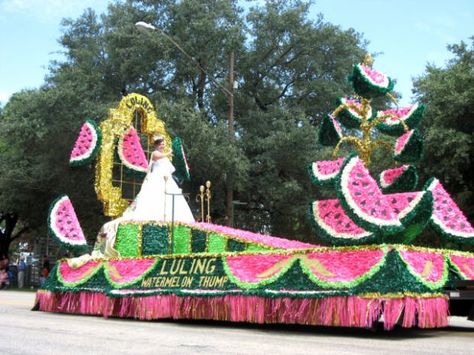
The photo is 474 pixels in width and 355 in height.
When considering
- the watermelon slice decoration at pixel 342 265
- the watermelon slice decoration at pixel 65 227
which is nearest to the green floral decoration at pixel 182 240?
the watermelon slice decoration at pixel 65 227

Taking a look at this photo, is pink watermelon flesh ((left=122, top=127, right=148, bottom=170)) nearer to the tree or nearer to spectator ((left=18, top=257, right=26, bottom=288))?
the tree

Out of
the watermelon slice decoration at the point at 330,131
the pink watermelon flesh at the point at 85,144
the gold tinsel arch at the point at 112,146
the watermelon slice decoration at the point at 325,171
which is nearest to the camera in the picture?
the watermelon slice decoration at the point at 325,171

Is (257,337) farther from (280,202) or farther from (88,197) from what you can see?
(88,197)

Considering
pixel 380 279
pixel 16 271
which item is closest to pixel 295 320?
pixel 380 279

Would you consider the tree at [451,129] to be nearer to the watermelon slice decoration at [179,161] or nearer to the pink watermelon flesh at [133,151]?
the watermelon slice decoration at [179,161]

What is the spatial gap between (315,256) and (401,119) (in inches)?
123

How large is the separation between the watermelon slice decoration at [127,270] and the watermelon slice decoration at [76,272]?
1.37 ft

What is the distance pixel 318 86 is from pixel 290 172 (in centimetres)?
393

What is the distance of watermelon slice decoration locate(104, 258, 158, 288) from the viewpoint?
13.7 metres

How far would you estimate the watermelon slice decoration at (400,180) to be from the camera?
12375mm

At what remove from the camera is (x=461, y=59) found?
24.5 meters

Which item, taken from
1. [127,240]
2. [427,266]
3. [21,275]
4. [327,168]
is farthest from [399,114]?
[21,275]

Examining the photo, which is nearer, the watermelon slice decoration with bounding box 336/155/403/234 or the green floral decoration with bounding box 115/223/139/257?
the watermelon slice decoration with bounding box 336/155/403/234

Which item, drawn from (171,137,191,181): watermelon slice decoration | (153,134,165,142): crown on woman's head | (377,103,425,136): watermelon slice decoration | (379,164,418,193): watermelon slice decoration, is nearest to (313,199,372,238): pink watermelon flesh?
(379,164,418,193): watermelon slice decoration
